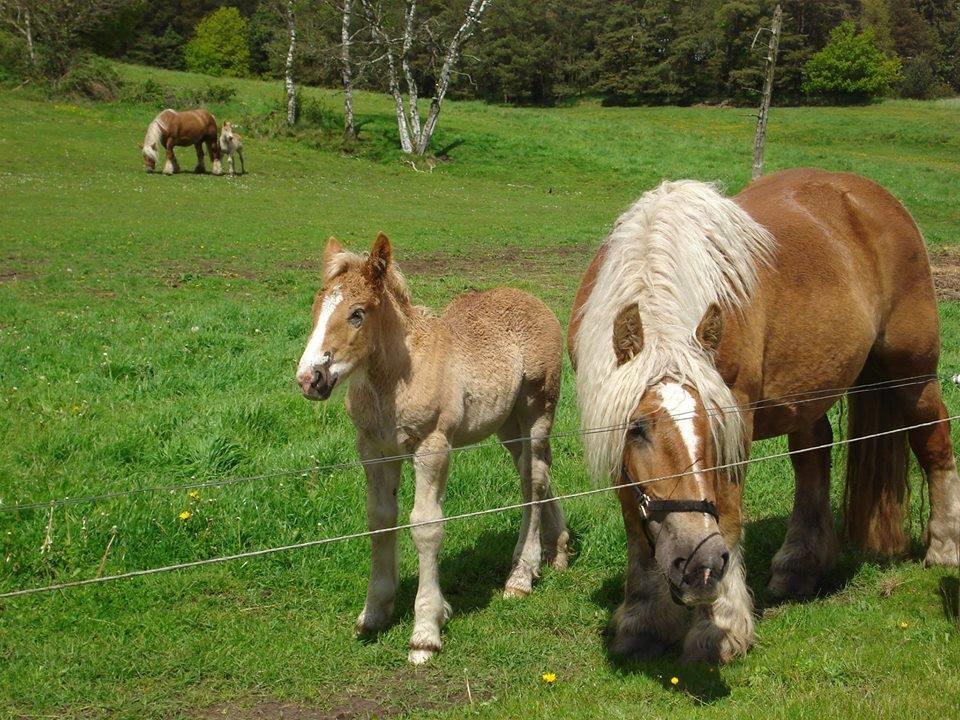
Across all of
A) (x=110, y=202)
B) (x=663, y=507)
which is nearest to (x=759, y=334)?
(x=663, y=507)

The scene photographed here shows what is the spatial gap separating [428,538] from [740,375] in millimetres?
1740

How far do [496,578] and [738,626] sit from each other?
164 cm

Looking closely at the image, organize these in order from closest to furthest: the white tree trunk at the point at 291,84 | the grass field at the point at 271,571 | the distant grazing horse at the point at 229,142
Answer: the grass field at the point at 271,571 < the distant grazing horse at the point at 229,142 < the white tree trunk at the point at 291,84

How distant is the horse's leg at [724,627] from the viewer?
429 cm

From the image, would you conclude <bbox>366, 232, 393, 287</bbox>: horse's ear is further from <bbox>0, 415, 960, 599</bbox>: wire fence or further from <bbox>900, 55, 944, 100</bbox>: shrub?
<bbox>900, 55, 944, 100</bbox>: shrub

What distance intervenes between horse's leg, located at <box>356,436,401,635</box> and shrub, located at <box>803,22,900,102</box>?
68795 millimetres

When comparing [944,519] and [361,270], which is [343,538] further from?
[944,519]

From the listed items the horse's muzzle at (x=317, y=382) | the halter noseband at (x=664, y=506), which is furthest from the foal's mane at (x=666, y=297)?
the horse's muzzle at (x=317, y=382)

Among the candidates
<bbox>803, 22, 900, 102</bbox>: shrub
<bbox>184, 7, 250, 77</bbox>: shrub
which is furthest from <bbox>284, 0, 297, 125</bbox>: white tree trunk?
<bbox>803, 22, 900, 102</bbox>: shrub

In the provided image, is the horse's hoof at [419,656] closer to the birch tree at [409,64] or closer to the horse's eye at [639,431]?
the horse's eye at [639,431]

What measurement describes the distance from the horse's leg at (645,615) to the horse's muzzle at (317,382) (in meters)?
1.57

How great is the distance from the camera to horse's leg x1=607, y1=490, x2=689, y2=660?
4.41 m

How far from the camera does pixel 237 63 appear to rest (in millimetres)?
71250

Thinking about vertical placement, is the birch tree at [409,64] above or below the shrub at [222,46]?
A: below
